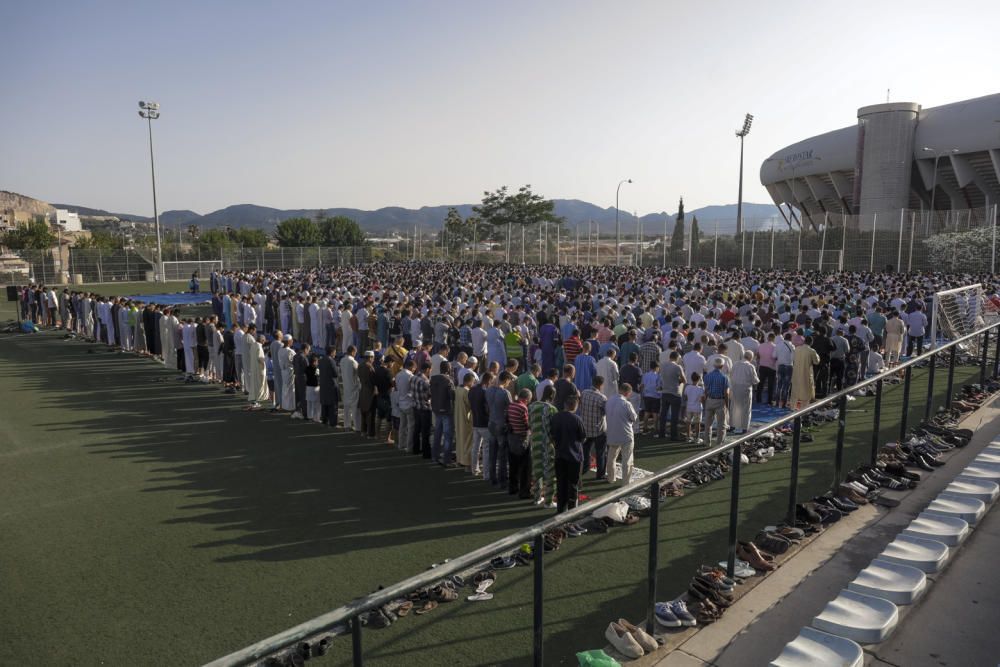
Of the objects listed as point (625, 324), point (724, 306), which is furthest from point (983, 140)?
point (625, 324)

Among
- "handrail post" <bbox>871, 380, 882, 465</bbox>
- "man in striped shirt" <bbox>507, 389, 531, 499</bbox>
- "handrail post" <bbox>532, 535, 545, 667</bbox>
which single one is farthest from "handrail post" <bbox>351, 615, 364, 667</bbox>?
"handrail post" <bbox>871, 380, 882, 465</bbox>

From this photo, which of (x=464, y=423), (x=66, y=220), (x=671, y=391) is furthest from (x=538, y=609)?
(x=66, y=220)

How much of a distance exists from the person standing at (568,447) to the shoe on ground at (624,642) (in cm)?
294

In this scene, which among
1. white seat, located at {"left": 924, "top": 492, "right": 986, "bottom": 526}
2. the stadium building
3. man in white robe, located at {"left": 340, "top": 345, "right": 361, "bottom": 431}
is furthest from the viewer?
the stadium building

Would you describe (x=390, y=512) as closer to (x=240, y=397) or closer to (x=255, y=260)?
(x=240, y=397)

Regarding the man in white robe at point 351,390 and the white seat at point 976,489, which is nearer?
the white seat at point 976,489

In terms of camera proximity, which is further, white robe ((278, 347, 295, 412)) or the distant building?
the distant building

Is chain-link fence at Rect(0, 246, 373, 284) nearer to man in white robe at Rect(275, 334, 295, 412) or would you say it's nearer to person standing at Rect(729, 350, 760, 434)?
man in white robe at Rect(275, 334, 295, 412)

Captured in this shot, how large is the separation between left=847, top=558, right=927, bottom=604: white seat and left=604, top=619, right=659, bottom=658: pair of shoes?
148cm

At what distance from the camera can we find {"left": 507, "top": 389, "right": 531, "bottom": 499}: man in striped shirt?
8016 mm

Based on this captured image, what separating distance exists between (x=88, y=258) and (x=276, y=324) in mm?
30667

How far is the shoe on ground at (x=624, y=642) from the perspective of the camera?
4336 millimetres

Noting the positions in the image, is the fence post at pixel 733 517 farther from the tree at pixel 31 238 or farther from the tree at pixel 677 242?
the tree at pixel 31 238

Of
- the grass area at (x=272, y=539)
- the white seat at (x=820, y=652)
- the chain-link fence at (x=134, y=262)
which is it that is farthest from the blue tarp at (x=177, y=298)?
the white seat at (x=820, y=652)
